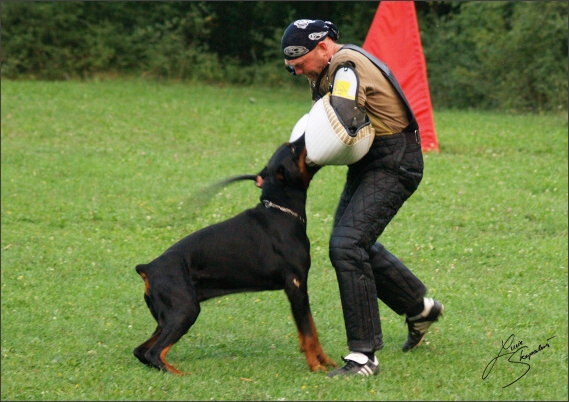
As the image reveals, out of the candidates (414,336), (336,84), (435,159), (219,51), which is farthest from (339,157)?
(219,51)

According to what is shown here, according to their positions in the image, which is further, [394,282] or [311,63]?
[394,282]

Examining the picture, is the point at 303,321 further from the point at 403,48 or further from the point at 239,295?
the point at 403,48

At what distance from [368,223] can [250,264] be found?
2.47 feet

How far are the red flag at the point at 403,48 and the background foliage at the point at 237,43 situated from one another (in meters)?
6.47

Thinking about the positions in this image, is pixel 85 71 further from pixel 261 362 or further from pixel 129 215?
pixel 261 362

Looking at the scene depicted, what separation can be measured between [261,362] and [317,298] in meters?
1.61

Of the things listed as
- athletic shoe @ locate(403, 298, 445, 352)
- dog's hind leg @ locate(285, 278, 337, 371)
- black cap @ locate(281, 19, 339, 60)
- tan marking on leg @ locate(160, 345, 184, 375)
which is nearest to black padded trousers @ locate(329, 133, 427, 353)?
dog's hind leg @ locate(285, 278, 337, 371)

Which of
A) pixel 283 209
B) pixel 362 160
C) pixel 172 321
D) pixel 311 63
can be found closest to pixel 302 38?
pixel 311 63

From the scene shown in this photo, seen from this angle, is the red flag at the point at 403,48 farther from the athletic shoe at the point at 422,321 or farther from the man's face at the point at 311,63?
the man's face at the point at 311,63

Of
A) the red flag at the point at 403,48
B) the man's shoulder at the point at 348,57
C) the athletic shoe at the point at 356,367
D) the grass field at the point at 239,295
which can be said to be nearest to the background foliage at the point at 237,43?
the grass field at the point at 239,295

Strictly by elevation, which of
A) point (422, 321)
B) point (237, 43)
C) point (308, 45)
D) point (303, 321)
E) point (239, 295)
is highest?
point (308, 45)

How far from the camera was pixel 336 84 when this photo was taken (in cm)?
434

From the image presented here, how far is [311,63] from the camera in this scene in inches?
180

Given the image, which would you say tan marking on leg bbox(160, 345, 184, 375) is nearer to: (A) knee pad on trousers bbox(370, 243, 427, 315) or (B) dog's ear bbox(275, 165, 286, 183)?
(B) dog's ear bbox(275, 165, 286, 183)
